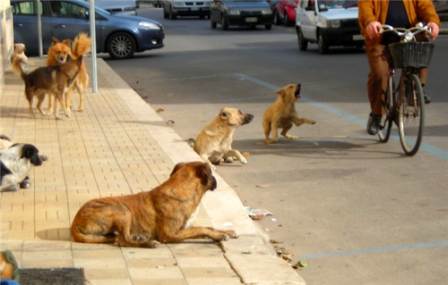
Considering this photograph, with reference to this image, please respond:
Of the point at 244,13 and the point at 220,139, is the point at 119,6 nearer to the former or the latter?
the point at 244,13

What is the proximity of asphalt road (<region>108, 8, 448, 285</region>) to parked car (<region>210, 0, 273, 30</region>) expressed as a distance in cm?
1780

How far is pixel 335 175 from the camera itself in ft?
32.5

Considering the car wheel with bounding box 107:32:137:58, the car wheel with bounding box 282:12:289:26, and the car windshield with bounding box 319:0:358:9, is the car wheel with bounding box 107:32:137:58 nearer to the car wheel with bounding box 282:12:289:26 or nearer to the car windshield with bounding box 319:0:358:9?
the car windshield with bounding box 319:0:358:9

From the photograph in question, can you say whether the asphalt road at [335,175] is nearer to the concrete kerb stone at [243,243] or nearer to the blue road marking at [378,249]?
the blue road marking at [378,249]

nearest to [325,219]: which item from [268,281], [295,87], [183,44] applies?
[268,281]

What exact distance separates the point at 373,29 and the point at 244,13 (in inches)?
1150

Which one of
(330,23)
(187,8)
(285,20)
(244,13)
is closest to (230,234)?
(330,23)

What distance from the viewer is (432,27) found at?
10.8 metres

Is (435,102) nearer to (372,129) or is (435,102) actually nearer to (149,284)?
(372,129)

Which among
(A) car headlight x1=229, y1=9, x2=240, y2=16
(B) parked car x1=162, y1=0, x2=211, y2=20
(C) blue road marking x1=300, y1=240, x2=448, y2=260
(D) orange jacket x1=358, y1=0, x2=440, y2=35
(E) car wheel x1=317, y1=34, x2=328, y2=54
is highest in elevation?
(D) orange jacket x1=358, y1=0, x2=440, y2=35

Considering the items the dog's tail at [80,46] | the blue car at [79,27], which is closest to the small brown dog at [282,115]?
the dog's tail at [80,46]

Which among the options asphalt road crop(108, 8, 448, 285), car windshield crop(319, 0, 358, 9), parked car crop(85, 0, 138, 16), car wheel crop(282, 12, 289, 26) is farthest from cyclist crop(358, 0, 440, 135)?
car wheel crop(282, 12, 289, 26)

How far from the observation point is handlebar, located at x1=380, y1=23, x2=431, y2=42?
1061 cm

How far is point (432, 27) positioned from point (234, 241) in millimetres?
4873
